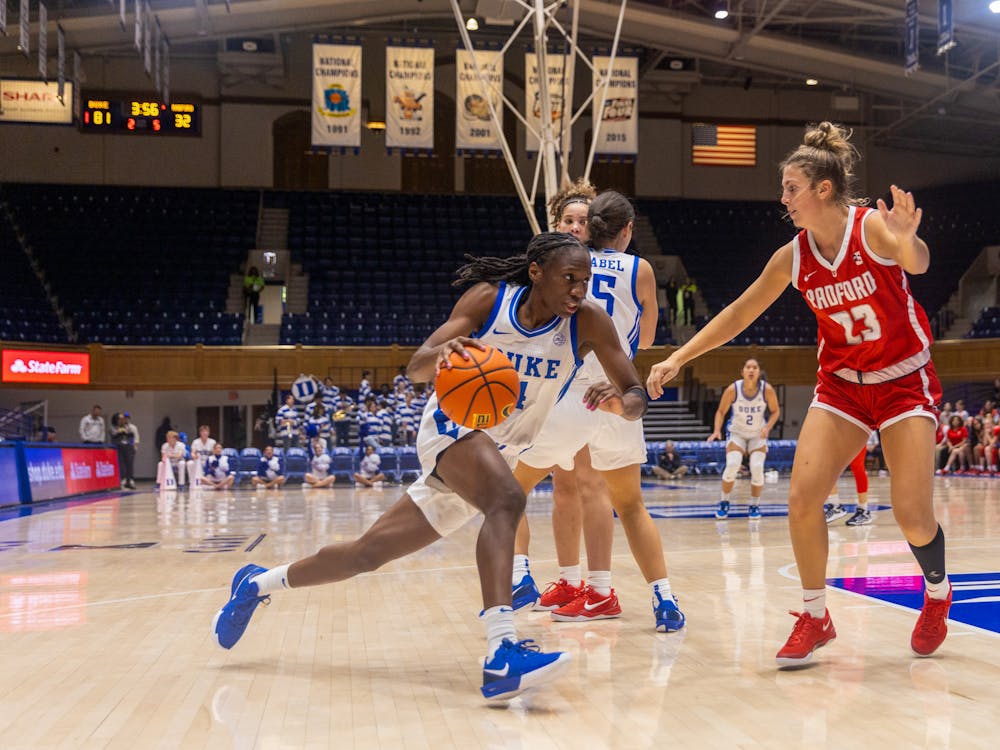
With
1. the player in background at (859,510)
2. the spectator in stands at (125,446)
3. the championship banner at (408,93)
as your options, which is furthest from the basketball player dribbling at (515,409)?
the spectator in stands at (125,446)

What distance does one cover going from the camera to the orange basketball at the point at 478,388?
3.34m

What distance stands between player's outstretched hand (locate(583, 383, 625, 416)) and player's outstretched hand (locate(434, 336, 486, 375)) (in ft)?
1.57

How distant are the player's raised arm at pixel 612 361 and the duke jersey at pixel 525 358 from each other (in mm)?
51

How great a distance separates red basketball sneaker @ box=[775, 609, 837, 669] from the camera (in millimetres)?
3799

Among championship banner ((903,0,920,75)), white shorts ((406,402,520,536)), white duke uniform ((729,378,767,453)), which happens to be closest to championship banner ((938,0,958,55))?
championship banner ((903,0,920,75))

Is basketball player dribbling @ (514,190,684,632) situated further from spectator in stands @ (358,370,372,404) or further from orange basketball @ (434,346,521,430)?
spectator in stands @ (358,370,372,404)

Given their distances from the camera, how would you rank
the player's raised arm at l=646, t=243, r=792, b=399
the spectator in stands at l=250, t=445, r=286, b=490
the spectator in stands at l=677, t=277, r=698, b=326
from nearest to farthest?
the player's raised arm at l=646, t=243, r=792, b=399, the spectator in stands at l=250, t=445, r=286, b=490, the spectator in stands at l=677, t=277, r=698, b=326

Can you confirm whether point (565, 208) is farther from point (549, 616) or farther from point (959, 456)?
point (959, 456)

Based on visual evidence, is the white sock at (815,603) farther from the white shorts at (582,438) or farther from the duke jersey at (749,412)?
the duke jersey at (749,412)

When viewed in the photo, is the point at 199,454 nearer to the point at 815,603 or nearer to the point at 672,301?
the point at 672,301

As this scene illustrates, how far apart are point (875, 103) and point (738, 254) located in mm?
7176

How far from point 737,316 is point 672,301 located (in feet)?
79.6

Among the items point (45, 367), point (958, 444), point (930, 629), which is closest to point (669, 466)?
point (958, 444)

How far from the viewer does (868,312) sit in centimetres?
398
